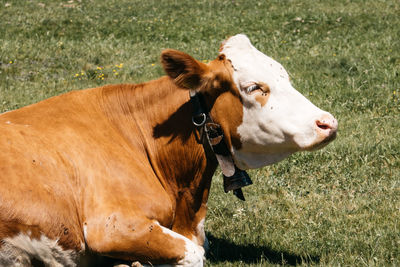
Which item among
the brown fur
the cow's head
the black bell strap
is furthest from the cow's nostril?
the black bell strap

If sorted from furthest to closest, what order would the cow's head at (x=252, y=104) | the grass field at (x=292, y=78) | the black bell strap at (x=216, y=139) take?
1. the grass field at (x=292, y=78)
2. the black bell strap at (x=216, y=139)
3. the cow's head at (x=252, y=104)

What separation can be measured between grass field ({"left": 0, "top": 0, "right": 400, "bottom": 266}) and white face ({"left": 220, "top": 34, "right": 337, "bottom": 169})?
100cm

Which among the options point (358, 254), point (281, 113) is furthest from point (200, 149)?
point (358, 254)

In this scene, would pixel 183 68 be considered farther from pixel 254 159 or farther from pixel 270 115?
pixel 254 159

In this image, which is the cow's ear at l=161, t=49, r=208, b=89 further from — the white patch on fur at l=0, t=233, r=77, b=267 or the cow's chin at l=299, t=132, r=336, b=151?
the white patch on fur at l=0, t=233, r=77, b=267

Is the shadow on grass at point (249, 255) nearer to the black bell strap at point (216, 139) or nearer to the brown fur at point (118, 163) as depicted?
the brown fur at point (118, 163)

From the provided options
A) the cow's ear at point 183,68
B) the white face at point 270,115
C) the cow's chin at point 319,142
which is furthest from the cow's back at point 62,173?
the cow's chin at point 319,142

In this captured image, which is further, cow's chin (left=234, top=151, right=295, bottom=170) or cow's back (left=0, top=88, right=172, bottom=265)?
cow's chin (left=234, top=151, right=295, bottom=170)

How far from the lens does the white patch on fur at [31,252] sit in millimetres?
3994

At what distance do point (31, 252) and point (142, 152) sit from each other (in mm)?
1314

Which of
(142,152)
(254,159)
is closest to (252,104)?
(254,159)

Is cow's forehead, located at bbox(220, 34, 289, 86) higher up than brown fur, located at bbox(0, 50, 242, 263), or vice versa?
cow's forehead, located at bbox(220, 34, 289, 86)

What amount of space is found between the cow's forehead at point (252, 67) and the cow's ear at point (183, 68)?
0.27 m

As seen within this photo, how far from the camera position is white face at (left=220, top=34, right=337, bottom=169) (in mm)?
4512
